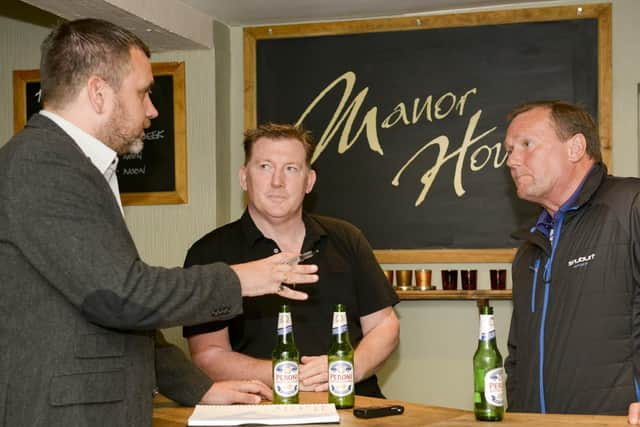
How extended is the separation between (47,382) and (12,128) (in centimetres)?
A: 324

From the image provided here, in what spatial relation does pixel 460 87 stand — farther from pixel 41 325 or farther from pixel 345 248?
pixel 41 325

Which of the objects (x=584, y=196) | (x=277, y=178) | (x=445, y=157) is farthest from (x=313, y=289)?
(x=445, y=157)

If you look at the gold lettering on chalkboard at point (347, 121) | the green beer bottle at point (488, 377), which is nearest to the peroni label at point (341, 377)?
the green beer bottle at point (488, 377)

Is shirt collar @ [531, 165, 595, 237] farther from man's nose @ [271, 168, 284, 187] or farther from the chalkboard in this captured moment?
the chalkboard

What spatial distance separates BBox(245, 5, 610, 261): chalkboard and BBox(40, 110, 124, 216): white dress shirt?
100 inches

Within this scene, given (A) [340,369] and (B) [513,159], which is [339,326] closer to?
(A) [340,369]

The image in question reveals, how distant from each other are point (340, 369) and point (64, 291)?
857mm

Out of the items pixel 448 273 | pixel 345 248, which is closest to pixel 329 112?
pixel 448 273

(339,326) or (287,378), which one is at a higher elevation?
(339,326)

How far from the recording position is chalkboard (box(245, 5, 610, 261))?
4.31 metres

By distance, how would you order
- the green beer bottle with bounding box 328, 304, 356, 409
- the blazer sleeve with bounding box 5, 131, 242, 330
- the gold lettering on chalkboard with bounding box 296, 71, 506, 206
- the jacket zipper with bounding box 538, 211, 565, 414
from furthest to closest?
the gold lettering on chalkboard with bounding box 296, 71, 506, 206 → the jacket zipper with bounding box 538, 211, 565, 414 → the green beer bottle with bounding box 328, 304, 356, 409 → the blazer sleeve with bounding box 5, 131, 242, 330

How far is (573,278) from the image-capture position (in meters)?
2.90

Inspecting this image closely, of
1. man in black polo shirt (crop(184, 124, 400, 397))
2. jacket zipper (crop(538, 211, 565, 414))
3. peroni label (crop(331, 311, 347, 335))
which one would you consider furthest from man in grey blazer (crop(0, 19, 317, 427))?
jacket zipper (crop(538, 211, 565, 414))

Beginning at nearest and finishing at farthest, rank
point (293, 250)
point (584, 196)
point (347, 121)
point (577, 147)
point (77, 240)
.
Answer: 1. point (77, 240)
2. point (584, 196)
3. point (577, 147)
4. point (293, 250)
5. point (347, 121)
